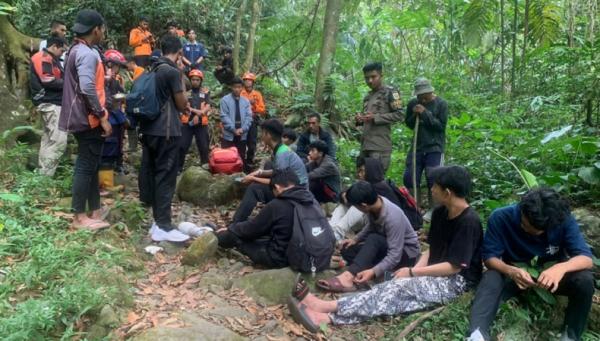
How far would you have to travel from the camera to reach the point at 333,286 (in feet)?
15.7

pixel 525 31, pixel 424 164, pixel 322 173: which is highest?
pixel 525 31

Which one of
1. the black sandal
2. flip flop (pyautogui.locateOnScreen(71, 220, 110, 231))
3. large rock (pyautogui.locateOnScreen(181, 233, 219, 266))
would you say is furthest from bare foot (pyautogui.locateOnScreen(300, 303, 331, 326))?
flip flop (pyautogui.locateOnScreen(71, 220, 110, 231))

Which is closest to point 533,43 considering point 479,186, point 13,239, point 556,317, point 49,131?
point 479,186

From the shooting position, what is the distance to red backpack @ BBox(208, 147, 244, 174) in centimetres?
743

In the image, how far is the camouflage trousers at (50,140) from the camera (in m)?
5.91

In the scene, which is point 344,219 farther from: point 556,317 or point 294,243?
point 556,317

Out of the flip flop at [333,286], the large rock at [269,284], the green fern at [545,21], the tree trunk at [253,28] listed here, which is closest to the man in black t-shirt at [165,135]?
the large rock at [269,284]

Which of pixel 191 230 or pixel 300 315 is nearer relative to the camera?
pixel 300 315

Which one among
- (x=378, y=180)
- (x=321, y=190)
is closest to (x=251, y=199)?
(x=321, y=190)

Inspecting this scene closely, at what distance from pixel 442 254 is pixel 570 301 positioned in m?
1.06

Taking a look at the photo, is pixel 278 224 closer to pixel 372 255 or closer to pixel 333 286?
pixel 333 286

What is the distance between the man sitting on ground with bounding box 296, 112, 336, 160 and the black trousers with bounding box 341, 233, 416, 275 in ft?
7.42

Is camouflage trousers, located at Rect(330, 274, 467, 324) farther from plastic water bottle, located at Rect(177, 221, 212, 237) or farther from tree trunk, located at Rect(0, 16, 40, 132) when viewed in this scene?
tree trunk, located at Rect(0, 16, 40, 132)

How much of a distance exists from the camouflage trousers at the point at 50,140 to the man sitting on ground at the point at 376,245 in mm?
3616
